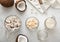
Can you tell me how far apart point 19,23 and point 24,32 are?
7 cm

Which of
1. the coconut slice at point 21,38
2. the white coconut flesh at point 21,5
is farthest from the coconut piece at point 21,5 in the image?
the coconut slice at point 21,38

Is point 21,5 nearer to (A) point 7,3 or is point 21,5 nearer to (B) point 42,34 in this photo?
(A) point 7,3

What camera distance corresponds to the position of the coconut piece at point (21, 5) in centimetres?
141

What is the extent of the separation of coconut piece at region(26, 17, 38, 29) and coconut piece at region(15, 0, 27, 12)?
0.26ft

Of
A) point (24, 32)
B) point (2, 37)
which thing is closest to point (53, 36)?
point (24, 32)

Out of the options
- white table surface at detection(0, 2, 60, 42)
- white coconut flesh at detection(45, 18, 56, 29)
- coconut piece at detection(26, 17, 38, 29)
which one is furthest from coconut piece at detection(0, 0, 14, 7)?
white coconut flesh at detection(45, 18, 56, 29)

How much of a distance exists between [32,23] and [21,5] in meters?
0.13

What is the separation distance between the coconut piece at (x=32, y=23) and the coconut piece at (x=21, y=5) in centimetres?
8

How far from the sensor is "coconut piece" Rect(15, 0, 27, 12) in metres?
1.41

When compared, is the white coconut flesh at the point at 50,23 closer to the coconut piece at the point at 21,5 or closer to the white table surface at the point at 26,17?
the white table surface at the point at 26,17

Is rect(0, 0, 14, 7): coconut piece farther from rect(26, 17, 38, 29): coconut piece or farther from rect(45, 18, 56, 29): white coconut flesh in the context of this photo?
rect(45, 18, 56, 29): white coconut flesh

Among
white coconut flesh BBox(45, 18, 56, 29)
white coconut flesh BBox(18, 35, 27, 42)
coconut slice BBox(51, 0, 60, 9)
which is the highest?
coconut slice BBox(51, 0, 60, 9)

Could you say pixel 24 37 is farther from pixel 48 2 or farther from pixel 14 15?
pixel 48 2

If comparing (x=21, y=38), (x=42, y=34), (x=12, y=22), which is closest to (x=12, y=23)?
(x=12, y=22)
